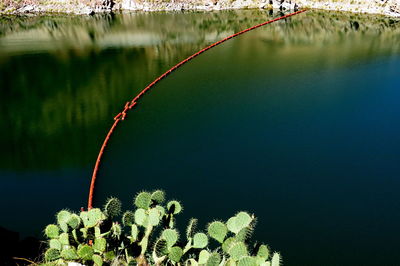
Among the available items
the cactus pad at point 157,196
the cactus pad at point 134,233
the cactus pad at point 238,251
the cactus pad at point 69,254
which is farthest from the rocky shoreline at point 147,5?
the cactus pad at point 69,254

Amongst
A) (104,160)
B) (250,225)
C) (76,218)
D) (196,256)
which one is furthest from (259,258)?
(104,160)

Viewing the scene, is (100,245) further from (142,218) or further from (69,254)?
(142,218)

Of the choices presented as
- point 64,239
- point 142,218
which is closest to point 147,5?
point 142,218

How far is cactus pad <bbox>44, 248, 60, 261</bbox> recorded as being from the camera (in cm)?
550

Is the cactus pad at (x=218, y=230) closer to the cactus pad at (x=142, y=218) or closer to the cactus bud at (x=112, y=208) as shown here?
the cactus pad at (x=142, y=218)

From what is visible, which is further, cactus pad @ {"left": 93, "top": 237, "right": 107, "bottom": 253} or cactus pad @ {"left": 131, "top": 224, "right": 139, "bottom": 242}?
cactus pad @ {"left": 131, "top": 224, "right": 139, "bottom": 242}

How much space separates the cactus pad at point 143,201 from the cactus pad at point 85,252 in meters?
1.07

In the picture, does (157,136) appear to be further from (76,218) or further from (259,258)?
(259,258)

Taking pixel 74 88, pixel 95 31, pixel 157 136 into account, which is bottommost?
pixel 157 136

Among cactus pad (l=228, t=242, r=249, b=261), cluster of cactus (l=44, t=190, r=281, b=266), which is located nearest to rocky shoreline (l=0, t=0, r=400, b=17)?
cluster of cactus (l=44, t=190, r=281, b=266)

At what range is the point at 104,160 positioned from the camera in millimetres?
10242

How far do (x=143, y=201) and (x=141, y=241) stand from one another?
2.13 feet

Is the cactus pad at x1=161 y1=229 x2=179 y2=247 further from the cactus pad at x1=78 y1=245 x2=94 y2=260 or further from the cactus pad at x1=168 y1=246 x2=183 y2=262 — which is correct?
the cactus pad at x1=78 y1=245 x2=94 y2=260

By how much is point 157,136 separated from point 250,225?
6.15m
